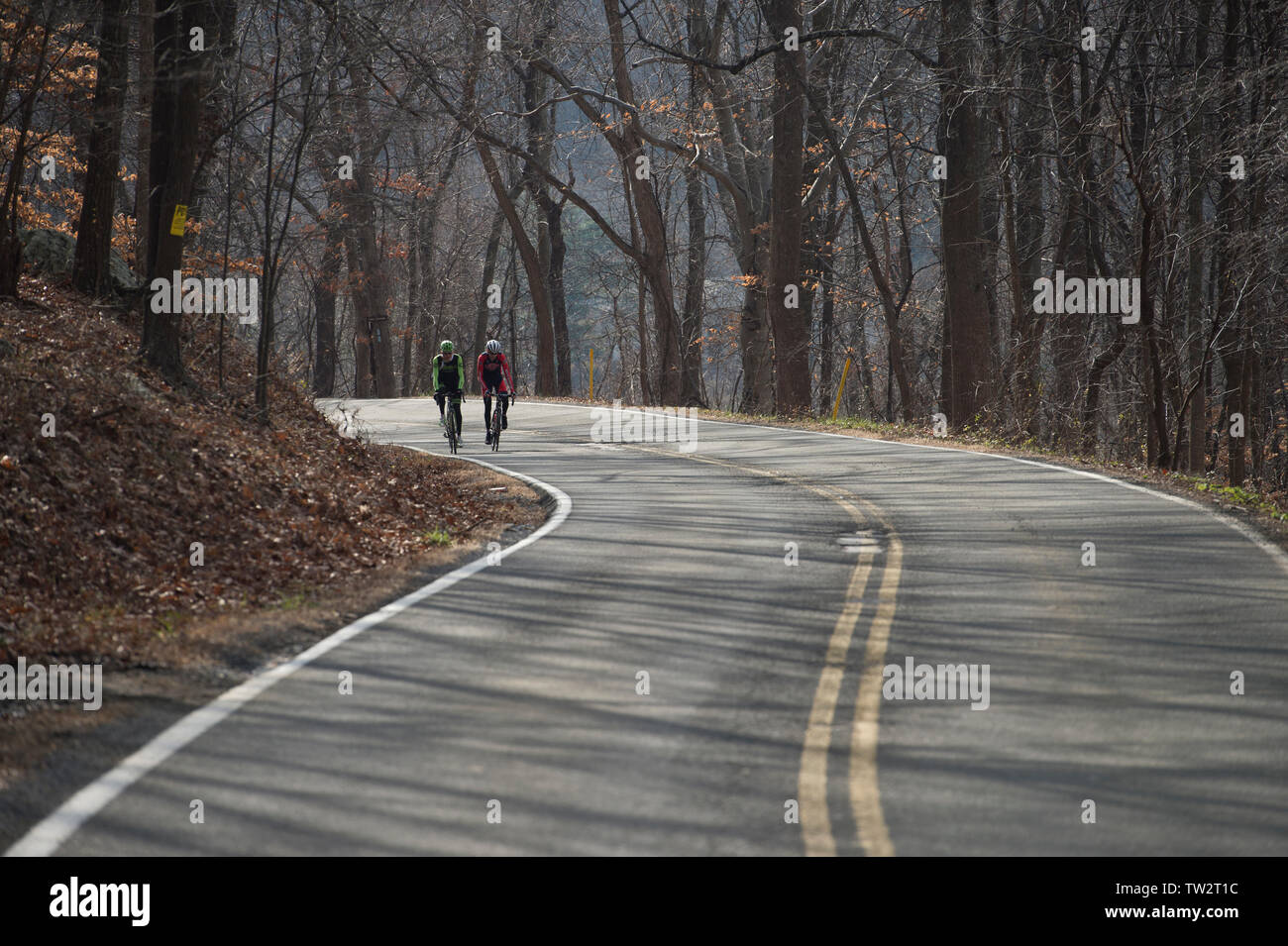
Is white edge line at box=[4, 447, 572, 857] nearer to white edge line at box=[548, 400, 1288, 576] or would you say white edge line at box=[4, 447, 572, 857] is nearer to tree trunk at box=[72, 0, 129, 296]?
white edge line at box=[548, 400, 1288, 576]

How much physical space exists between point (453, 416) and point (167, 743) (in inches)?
636

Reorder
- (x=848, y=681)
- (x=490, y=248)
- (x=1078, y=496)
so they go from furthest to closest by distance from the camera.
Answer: (x=490, y=248)
(x=1078, y=496)
(x=848, y=681)

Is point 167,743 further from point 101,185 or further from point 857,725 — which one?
point 101,185

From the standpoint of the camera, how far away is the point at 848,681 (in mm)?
7824

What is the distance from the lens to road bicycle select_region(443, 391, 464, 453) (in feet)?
74.2

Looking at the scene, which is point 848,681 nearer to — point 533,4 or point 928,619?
point 928,619

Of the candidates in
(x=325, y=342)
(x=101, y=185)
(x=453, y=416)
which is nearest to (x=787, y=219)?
(x=453, y=416)

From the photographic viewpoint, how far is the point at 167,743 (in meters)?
6.68

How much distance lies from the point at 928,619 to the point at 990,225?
2753cm

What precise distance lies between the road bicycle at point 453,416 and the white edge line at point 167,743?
11.7 meters

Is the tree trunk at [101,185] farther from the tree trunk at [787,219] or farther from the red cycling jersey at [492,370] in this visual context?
the tree trunk at [787,219]

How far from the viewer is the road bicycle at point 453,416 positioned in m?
22.6

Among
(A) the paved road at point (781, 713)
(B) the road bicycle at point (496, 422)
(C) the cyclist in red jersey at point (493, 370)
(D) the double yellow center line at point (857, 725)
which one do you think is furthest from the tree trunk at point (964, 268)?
(D) the double yellow center line at point (857, 725)
